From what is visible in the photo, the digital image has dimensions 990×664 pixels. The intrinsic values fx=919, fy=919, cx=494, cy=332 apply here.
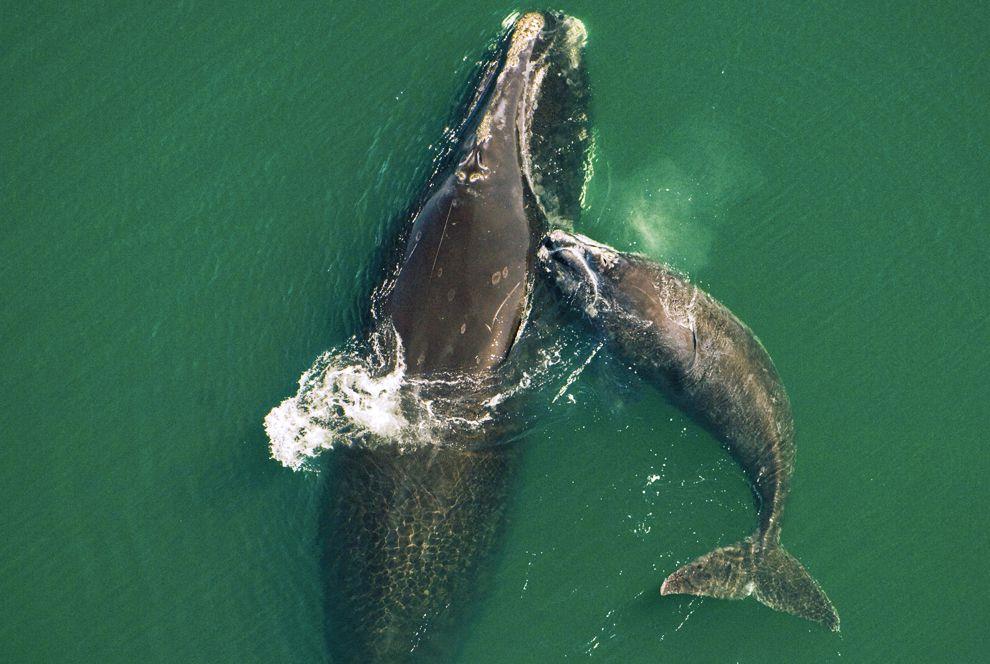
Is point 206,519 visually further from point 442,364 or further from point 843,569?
point 843,569

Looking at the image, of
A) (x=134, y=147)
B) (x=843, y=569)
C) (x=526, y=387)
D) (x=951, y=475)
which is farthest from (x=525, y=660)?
(x=134, y=147)

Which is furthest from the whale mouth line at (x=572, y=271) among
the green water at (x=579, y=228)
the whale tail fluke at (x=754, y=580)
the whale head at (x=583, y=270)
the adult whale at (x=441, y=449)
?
the whale tail fluke at (x=754, y=580)

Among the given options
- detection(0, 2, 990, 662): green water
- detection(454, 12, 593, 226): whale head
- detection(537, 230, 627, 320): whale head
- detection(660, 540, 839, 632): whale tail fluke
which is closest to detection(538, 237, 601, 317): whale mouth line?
detection(537, 230, 627, 320): whale head

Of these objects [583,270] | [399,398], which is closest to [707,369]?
[583,270]

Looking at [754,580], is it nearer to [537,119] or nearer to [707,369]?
[707,369]

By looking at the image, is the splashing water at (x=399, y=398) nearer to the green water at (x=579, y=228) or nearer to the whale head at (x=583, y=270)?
the green water at (x=579, y=228)

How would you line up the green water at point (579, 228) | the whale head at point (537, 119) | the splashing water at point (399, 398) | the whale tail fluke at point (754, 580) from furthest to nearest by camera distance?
the green water at point (579, 228) < the whale head at point (537, 119) < the whale tail fluke at point (754, 580) < the splashing water at point (399, 398)
